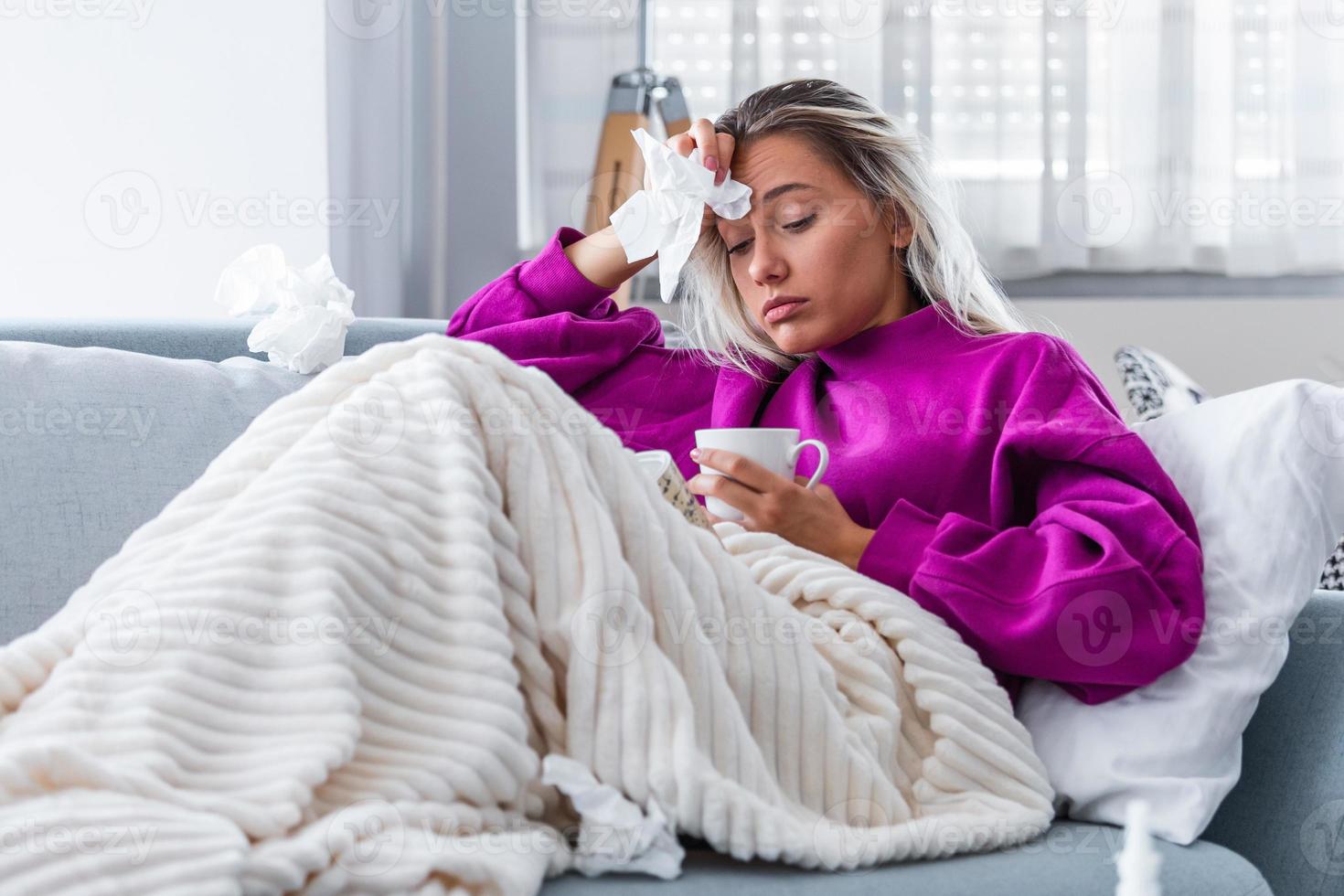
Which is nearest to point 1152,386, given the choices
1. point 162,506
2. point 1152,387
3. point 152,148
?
point 1152,387

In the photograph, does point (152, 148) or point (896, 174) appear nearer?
→ point (896, 174)

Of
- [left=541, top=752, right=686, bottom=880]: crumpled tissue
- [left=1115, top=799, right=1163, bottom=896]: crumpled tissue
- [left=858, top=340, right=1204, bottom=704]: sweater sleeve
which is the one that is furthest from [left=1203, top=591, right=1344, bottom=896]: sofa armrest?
[left=541, top=752, right=686, bottom=880]: crumpled tissue

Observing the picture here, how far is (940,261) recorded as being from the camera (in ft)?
4.79

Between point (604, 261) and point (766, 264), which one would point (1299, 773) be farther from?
point (604, 261)

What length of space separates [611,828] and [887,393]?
72 centimetres

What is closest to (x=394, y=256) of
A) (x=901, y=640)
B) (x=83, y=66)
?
(x=83, y=66)

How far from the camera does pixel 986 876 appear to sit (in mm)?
857

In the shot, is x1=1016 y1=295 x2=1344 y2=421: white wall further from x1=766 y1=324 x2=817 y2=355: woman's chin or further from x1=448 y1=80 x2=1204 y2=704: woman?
x1=766 y1=324 x2=817 y2=355: woman's chin

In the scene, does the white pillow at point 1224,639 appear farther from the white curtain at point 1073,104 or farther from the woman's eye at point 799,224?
the white curtain at point 1073,104

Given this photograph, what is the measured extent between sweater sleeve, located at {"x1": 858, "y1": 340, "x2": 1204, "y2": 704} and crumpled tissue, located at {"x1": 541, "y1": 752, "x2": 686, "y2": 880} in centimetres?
38

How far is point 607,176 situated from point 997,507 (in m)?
1.43

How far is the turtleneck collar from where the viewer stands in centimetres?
141

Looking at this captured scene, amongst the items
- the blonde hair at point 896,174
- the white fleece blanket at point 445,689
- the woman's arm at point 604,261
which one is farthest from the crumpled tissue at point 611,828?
the woman's arm at point 604,261

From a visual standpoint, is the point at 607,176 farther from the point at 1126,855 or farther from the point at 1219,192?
the point at 1126,855
